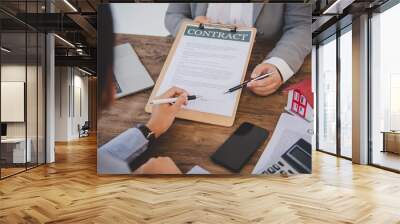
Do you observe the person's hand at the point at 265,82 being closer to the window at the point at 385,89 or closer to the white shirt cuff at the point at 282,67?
the white shirt cuff at the point at 282,67

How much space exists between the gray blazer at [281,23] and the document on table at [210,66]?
0.26m

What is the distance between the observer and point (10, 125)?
23.3 ft

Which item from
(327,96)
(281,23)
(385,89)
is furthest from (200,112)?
(327,96)

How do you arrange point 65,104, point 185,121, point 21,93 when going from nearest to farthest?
point 185,121 < point 21,93 < point 65,104

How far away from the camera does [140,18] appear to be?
6164mm

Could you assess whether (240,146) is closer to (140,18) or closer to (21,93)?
(140,18)

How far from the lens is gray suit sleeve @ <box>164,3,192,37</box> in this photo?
618 cm

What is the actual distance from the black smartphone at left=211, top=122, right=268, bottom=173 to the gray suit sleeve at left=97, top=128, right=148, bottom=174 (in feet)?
4.10

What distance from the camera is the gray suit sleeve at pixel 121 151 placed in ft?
20.0

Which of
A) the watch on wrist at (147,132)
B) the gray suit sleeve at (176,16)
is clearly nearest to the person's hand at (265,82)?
the gray suit sleeve at (176,16)

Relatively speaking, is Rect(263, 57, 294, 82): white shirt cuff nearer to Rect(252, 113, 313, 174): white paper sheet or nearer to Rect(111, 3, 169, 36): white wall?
Rect(252, 113, 313, 174): white paper sheet

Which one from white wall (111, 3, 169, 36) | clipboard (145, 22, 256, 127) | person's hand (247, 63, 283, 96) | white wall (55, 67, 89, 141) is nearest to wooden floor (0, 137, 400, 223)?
clipboard (145, 22, 256, 127)

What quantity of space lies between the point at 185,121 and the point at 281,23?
2269 mm

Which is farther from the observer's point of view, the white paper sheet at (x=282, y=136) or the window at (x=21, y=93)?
the window at (x=21, y=93)
